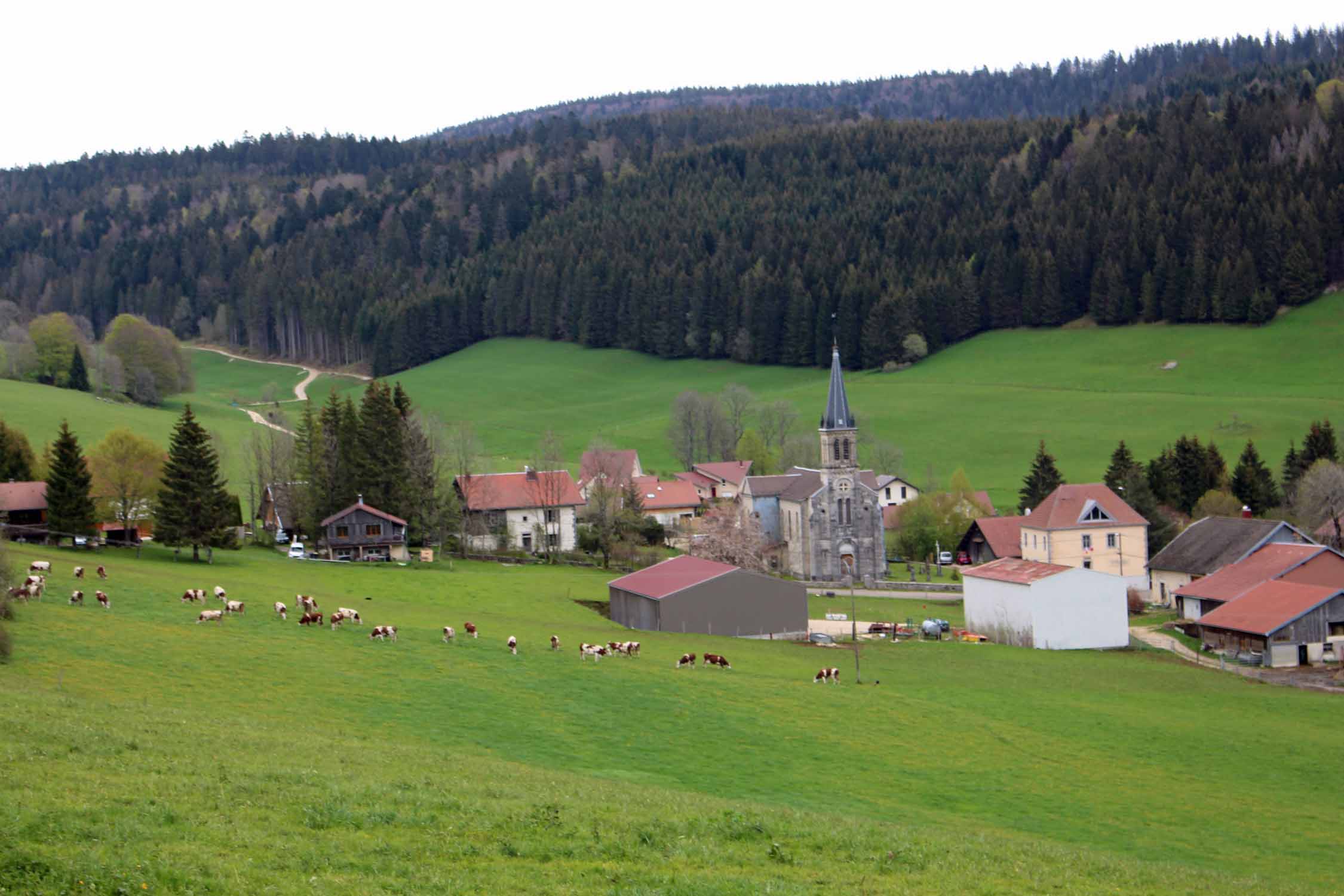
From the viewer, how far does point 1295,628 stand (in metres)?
50.4

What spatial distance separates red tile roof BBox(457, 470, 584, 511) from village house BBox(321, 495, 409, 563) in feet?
35.5

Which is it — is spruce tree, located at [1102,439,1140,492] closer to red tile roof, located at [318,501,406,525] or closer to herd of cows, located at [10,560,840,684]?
red tile roof, located at [318,501,406,525]

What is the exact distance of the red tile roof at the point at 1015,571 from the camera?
54.5 meters

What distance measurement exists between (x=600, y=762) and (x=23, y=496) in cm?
4817

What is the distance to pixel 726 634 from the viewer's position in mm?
53219

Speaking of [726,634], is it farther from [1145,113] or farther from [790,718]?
[1145,113]

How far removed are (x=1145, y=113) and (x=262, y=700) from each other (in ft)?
602

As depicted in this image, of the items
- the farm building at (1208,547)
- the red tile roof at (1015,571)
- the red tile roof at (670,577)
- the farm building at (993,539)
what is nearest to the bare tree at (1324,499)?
the farm building at (1208,547)

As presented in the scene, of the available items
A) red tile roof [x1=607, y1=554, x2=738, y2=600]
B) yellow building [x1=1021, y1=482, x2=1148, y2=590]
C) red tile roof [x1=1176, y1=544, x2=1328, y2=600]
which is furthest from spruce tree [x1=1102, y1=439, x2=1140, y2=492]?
red tile roof [x1=607, y1=554, x2=738, y2=600]

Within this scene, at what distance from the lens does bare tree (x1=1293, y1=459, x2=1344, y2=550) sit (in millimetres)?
74250

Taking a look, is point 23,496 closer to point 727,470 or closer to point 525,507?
point 525,507

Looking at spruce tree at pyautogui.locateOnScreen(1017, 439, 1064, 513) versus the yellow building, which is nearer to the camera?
the yellow building

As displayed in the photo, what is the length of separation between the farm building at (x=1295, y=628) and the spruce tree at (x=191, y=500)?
→ 144 ft

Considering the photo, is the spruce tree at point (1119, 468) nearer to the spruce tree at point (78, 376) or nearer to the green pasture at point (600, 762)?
the green pasture at point (600, 762)
